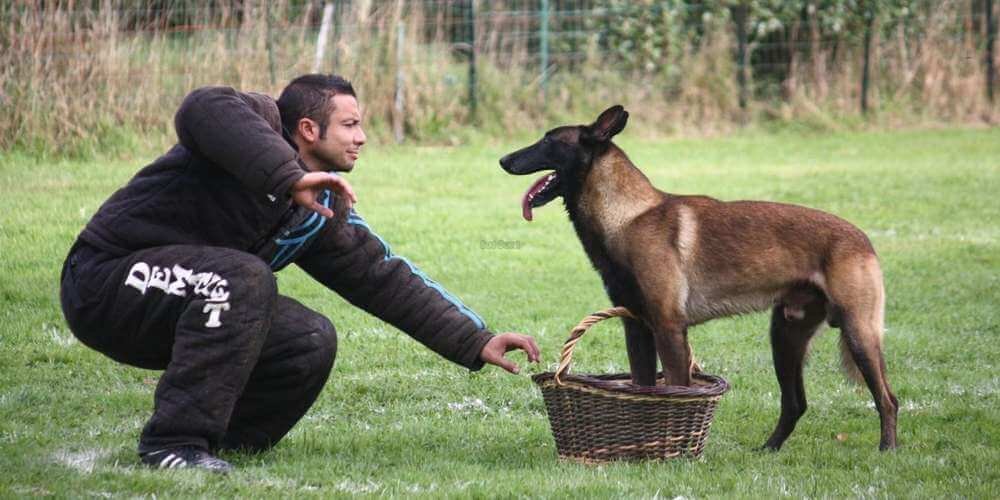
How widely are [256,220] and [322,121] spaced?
465mm

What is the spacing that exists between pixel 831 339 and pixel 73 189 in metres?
7.10

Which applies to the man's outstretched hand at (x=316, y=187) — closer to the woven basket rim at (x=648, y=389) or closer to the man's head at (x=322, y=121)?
the man's head at (x=322, y=121)

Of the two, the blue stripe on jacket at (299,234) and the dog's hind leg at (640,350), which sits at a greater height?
the blue stripe on jacket at (299,234)

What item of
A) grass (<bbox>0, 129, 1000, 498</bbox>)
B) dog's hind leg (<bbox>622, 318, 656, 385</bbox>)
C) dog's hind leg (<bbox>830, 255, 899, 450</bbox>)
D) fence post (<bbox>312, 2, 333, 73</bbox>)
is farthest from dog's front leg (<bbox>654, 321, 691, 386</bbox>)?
fence post (<bbox>312, 2, 333, 73</bbox>)

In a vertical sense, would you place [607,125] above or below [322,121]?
below

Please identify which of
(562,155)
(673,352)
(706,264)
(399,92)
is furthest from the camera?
(399,92)

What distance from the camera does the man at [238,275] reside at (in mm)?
4766

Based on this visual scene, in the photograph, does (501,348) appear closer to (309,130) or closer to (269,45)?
(309,130)

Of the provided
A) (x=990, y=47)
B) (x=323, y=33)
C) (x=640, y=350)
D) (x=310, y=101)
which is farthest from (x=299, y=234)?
(x=990, y=47)

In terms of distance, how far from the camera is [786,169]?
1587 cm

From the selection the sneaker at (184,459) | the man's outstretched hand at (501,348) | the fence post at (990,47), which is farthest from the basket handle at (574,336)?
the fence post at (990,47)

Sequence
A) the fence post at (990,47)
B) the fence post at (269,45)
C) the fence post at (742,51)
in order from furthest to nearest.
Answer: the fence post at (990,47), the fence post at (742,51), the fence post at (269,45)

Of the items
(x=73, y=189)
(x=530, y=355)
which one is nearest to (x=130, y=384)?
(x=530, y=355)

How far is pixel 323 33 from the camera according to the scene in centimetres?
1642
